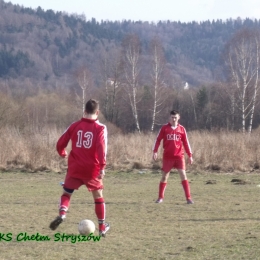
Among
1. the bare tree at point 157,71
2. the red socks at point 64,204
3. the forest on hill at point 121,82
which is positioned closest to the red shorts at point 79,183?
the red socks at point 64,204

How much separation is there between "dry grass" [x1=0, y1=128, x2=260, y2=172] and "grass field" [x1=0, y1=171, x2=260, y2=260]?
470 centimetres

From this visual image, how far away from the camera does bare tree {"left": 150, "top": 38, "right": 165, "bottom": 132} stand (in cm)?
4834

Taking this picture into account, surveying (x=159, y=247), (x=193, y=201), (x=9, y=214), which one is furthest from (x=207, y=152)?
(x=159, y=247)

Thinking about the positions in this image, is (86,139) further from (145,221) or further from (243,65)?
(243,65)

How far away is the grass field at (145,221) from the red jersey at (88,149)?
93cm

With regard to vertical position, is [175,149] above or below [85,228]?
above

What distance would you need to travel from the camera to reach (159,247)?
723cm

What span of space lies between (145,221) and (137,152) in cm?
1347

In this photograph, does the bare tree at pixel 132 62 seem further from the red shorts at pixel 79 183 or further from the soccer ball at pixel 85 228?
the soccer ball at pixel 85 228

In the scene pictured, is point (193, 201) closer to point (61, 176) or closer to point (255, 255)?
point (255, 255)

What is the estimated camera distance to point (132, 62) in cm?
4966

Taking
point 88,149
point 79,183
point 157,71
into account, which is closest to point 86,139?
point 88,149

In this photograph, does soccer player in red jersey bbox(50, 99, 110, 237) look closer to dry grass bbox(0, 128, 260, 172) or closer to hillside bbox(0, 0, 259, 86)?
dry grass bbox(0, 128, 260, 172)

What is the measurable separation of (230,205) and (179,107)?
5666cm
